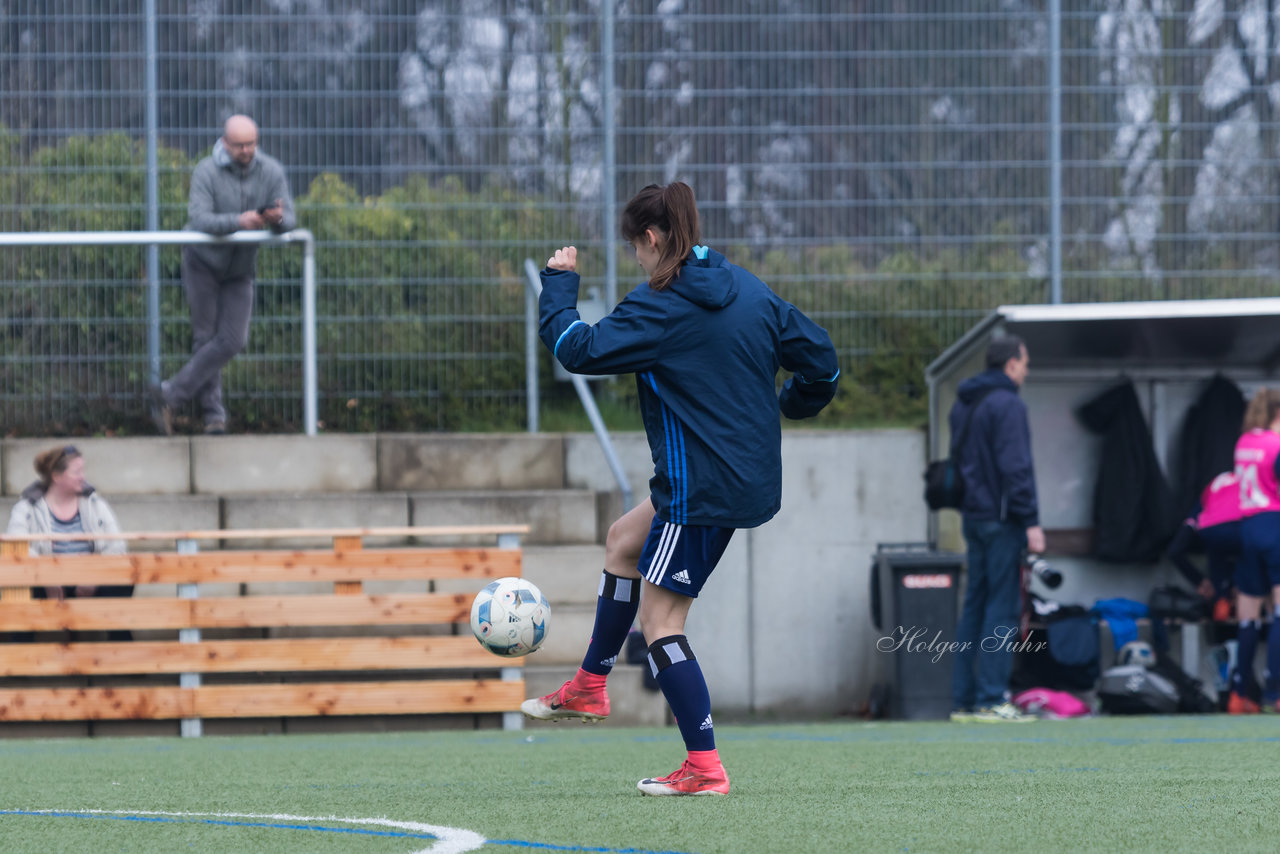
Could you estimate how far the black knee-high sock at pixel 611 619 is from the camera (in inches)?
184

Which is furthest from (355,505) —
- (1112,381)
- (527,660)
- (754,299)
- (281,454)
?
(754,299)

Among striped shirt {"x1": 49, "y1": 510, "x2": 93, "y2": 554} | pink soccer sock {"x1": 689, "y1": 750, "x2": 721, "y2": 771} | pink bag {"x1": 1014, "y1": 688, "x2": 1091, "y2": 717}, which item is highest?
striped shirt {"x1": 49, "y1": 510, "x2": 93, "y2": 554}

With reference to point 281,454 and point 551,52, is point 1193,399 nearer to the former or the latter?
point 551,52

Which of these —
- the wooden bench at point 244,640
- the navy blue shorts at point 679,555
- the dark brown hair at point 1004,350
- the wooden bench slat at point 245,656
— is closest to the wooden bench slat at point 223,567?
the wooden bench at point 244,640

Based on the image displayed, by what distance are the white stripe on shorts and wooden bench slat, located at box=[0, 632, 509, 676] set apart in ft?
14.9

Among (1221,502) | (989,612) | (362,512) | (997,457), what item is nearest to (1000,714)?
(989,612)

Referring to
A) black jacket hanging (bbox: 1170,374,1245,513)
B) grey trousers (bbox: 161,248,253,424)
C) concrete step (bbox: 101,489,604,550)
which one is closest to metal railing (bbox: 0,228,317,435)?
grey trousers (bbox: 161,248,253,424)

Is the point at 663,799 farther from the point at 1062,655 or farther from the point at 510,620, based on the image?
the point at 1062,655

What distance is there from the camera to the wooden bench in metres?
8.75

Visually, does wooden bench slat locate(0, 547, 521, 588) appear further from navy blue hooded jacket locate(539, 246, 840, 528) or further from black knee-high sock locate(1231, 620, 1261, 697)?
navy blue hooded jacket locate(539, 246, 840, 528)

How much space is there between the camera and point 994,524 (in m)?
8.95

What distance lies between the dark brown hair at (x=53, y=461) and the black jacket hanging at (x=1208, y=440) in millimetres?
7197

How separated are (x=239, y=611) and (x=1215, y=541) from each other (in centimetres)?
602

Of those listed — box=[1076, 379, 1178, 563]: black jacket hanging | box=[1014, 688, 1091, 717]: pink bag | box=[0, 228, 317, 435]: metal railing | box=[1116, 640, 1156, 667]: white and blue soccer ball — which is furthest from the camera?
box=[1076, 379, 1178, 563]: black jacket hanging
